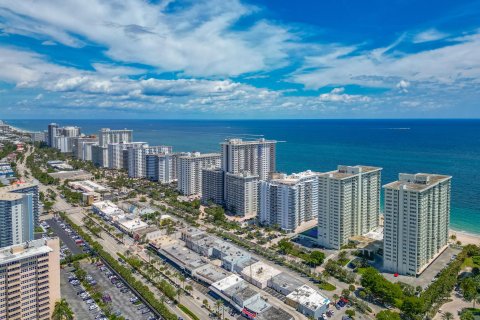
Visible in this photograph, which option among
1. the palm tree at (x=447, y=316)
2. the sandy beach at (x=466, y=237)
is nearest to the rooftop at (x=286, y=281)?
the palm tree at (x=447, y=316)

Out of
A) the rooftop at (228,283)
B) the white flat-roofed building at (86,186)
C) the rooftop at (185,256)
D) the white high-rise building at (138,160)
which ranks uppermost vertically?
the white high-rise building at (138,160)

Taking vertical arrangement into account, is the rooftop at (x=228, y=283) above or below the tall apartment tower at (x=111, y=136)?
below

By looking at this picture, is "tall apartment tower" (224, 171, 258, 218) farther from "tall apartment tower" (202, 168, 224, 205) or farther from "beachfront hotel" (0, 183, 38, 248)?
"beachfront hotel" (0, 183, 38, 248)

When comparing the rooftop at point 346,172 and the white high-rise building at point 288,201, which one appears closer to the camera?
the rooftop at point 346,172

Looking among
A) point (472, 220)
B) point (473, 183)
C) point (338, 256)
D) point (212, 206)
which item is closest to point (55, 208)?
point (212, 206)

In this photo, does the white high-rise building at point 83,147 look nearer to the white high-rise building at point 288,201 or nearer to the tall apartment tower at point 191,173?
the tall apartment tower at point 191,173

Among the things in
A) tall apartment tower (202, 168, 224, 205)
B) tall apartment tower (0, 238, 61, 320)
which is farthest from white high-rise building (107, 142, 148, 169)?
tall apartment tower (0, 238, 61, 320)

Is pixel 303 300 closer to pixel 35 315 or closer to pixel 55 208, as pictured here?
pixel 35 315
